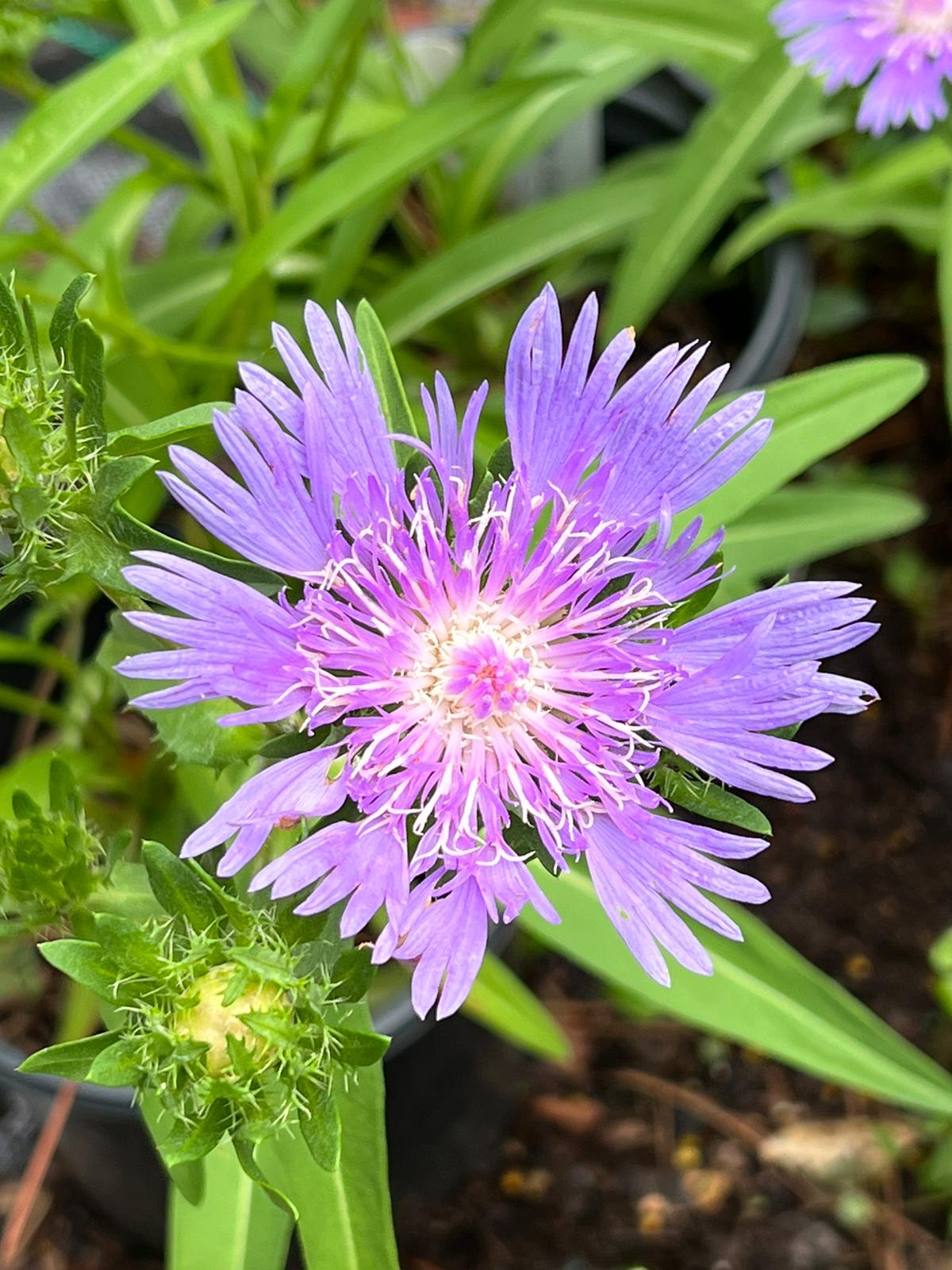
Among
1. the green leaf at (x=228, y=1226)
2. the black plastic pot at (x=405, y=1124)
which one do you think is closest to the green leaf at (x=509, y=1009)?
the black plastic pot at (x=405, y=1124)

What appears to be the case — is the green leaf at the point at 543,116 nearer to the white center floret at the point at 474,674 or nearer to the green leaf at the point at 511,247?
the green leaf at the point at 511,247

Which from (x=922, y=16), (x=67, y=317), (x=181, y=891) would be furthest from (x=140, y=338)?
(x=922, y=16)

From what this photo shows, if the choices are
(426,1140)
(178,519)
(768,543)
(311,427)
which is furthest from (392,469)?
(426,1140)

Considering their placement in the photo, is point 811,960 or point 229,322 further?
point 811,960

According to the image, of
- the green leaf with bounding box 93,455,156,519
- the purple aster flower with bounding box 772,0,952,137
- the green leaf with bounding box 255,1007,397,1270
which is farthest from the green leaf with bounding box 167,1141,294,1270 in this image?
the purple aster flower with bounding box 772,0,952,137

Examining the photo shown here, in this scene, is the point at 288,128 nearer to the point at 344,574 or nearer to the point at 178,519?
the point at 178,519

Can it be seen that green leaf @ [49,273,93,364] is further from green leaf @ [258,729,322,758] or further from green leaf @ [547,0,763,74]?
green leaf @ [547,0,763,74]
